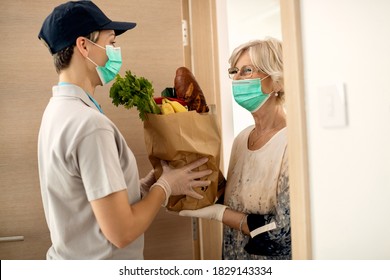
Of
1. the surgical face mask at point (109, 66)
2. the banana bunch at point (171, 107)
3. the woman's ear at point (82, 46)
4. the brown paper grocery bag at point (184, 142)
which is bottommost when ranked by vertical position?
the brown paper grocery bag at point (184, 142)

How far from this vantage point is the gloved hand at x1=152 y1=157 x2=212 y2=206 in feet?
3.97

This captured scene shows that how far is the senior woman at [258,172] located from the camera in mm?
1344

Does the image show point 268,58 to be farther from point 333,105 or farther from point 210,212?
point 333,105

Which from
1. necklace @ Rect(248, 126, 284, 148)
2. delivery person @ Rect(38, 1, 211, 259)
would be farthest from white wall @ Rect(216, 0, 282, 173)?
delivery person @ Rect(38, 1, 211, 259)

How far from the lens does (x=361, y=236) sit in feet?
2.66

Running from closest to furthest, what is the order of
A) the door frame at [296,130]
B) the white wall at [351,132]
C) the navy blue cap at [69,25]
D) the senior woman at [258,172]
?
the white wall at [351,132]
the door frame at [296,130]
the navy blue cap at [69,25]
the senior woman at [258,172]

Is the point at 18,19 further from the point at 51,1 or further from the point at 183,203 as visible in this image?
the point at 183,203

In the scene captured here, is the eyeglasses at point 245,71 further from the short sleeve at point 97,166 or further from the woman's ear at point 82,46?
the short sleeve at point 97,166

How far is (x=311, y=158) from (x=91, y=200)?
1.70 feet

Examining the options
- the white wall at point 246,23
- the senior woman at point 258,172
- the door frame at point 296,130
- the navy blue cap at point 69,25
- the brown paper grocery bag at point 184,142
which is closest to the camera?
the door frame at point 296,130

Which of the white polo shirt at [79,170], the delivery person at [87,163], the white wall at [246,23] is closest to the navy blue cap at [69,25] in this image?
the delivery person at [87,163]

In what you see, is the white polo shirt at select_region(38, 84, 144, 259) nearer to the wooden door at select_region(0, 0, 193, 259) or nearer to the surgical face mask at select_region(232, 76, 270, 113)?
the wooden door at select_region(0, 0, 193, 259)

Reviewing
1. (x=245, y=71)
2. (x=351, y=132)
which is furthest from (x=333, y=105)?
(x=245, y=71)

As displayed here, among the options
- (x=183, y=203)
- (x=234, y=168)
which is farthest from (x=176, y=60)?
(x=183, y=203)
